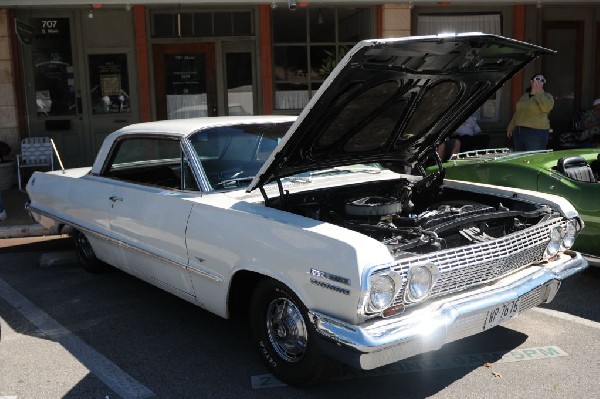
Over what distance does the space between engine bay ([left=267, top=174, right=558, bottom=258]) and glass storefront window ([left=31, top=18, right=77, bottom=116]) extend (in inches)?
319

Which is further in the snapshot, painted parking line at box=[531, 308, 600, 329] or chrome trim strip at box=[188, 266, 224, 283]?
painted parking line at box=[531, 308, 600, 329]

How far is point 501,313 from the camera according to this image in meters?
3.62

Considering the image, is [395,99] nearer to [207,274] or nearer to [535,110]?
[207,274]

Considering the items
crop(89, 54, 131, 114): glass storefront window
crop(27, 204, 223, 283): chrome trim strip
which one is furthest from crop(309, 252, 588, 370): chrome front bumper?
crop(89, 54, 131, 114): glass storefront window

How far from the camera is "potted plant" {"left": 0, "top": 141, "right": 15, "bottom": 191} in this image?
34.3ft

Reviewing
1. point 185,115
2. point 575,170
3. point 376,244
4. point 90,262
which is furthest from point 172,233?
point 185,115

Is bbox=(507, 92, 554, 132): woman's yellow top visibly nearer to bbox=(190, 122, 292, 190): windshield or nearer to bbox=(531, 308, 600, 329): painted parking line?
bbox=(531, 308, 600, 329): painted parking line

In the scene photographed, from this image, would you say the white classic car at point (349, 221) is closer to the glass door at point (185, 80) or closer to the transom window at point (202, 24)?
the glass door at point (185, 80)

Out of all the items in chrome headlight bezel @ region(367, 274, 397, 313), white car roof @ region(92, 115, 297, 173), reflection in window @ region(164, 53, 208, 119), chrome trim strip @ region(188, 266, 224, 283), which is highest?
reflection in window @ region(164, 53, 208, 119)

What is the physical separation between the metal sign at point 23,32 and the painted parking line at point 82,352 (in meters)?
6.00

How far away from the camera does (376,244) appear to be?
3.32 metres

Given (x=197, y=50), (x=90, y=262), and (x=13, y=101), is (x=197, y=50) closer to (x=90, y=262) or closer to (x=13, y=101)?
(x=13, y=101)

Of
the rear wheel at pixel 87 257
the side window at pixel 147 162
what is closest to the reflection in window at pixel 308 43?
the side window at pixel 147 162

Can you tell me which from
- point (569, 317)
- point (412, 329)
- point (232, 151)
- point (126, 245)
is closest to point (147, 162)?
point (126, 245)
